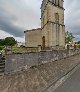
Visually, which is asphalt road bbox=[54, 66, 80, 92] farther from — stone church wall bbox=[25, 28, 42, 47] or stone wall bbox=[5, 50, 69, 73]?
stone church wall bbox=[25, 28, 42, 47]

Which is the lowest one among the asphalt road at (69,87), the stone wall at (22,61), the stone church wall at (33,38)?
the asphalt road at (69,87)

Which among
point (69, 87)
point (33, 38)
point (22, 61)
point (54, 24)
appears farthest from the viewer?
point (33, 38)

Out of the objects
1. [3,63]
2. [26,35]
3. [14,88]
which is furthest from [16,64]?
[26,35]

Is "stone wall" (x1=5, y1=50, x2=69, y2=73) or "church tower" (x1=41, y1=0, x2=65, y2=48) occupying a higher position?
"church tower" (x1=41, y1=0, x2=65, y2=48)

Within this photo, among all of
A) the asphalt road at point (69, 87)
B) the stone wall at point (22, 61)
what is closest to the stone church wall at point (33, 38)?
the stone wall at point (22, 61)

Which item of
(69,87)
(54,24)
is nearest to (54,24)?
(54,24)

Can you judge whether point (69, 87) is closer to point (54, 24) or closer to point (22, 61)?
point (22, 61)

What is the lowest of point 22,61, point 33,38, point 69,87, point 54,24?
point 69,87

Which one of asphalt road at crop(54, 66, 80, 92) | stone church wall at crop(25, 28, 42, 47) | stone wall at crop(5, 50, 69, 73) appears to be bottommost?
asphalt road at crop(54, 66, 80, 92)

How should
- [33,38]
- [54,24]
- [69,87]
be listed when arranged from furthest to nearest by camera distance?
[33,38]
[54,24]
[69,87]

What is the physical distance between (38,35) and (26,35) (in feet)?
19.9

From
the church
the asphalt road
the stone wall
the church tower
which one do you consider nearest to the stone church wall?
the church

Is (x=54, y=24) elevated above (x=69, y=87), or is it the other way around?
(x=54, y=24)

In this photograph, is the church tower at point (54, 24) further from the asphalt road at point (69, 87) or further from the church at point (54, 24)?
the asphalt road at point (69, 87)
